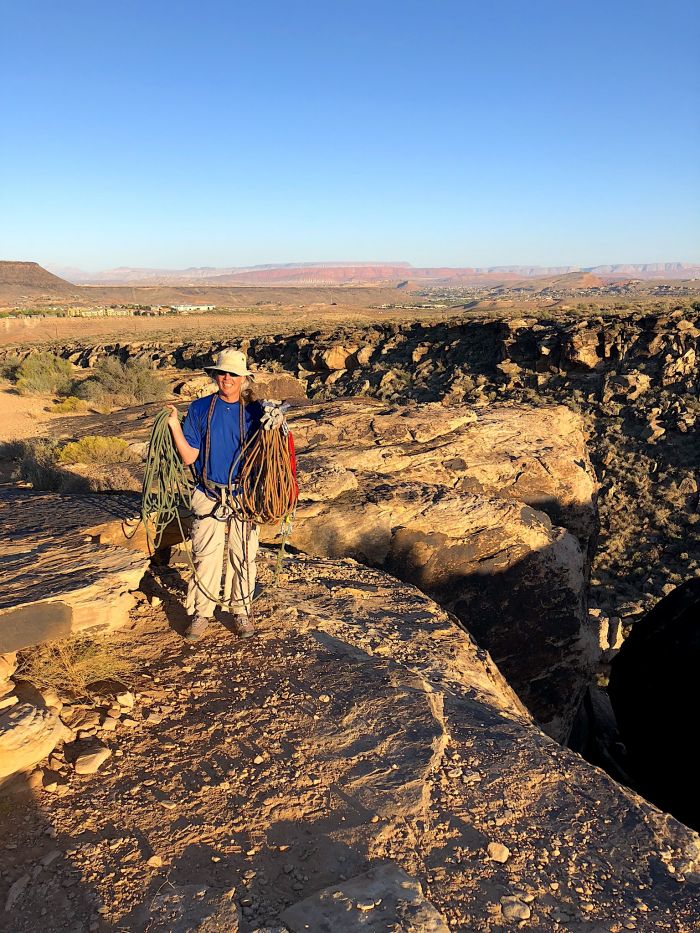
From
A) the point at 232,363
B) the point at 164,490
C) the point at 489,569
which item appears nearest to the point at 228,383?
the point at 232,363

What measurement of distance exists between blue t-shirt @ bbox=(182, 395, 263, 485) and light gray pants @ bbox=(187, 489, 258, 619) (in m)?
0.20

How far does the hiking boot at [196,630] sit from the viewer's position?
144 inches

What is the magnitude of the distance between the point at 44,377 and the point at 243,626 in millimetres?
15435

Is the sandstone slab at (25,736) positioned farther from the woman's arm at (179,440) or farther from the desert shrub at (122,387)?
the desert shrub at (122,387)

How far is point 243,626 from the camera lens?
148 inches

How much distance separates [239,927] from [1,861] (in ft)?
3.18

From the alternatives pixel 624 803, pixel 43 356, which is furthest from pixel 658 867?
pixel 43 356

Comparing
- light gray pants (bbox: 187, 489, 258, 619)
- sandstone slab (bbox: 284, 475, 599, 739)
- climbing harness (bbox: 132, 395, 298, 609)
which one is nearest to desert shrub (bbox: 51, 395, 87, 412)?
sandstone slab (bbox: 284, 475, 599, 739)

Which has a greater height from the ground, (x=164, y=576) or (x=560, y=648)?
(x=164, y=576)

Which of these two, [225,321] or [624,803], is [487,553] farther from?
[225,321]

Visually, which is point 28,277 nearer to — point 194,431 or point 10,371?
point 10,371

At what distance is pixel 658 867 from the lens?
2.43m

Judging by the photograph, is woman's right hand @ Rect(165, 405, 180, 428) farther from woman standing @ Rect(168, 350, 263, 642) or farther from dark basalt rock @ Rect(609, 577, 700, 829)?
dark basalt rock @ Rect(609, 577, 700, 829)

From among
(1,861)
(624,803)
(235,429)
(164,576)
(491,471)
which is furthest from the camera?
(491,471)
